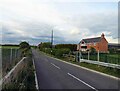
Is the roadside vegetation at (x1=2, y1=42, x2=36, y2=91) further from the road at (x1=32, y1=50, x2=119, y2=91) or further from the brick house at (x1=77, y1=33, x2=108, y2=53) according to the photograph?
the brick house at (x1=77, y1=33, x2=108, y2=53)

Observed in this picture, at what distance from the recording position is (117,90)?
11047mm

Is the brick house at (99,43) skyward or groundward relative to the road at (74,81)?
skyward

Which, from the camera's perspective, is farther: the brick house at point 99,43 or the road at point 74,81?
the brick house at point 99,43

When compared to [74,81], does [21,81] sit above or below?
above

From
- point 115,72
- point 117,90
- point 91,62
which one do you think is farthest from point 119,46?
point 117,90

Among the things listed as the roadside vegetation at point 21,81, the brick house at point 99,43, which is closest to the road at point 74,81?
the roadside vegetation at point 21,81

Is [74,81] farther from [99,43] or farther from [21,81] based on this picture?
[99,43]

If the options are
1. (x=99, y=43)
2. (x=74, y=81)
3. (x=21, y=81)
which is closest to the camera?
(x=21, y=81)

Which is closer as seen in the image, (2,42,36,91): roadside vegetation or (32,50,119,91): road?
(2,42,36,91): roadside vegetation

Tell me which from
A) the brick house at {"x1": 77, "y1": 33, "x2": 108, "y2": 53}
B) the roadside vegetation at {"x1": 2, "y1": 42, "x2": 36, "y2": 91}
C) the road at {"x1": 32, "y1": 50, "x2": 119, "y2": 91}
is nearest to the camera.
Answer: the roadside vegetation at {"x1": 2, "y1": 42, "x2": 36, "y2": 91}

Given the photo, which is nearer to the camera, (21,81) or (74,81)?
(21,81)

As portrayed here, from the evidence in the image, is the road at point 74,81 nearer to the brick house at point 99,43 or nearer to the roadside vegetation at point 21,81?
the roadside vegetation at point 21,81

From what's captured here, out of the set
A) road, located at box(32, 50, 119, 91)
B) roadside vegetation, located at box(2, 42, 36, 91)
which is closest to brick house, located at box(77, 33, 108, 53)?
road, located at box(32, 50, 119, 91)

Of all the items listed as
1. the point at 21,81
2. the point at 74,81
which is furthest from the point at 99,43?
the point at 21,81
